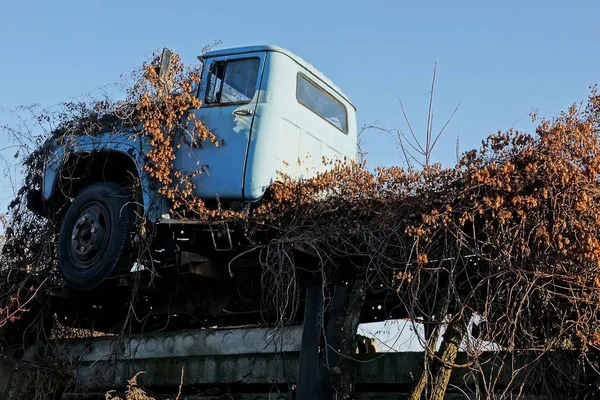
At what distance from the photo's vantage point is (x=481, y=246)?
211 inches

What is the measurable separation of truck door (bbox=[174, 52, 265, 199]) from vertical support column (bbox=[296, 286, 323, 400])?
1.12 m

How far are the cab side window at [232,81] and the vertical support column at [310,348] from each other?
201 centimetres

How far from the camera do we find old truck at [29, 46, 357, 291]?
6.55 metres

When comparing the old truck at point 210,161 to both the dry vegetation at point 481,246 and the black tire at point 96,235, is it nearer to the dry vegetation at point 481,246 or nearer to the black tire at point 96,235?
the black tire at point 96,235

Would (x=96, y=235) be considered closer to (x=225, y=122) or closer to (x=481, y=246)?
(x=225, y=122)

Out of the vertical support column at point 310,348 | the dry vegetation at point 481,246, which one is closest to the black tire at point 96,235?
the dry vegetation at point 481,246

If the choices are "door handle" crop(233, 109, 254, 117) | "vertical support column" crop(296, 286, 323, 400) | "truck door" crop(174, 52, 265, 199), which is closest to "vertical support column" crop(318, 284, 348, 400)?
"vertical support column" crop(296, 286, 323, 400)

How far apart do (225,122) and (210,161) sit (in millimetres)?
385

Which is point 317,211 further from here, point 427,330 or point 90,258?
point 90,258

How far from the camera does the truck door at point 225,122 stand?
6555 mm

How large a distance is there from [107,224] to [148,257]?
0.50 m

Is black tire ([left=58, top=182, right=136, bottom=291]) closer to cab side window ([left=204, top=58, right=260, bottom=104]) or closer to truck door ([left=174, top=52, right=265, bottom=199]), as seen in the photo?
truck door ([left=174, top=52, right=265, bottom=199])

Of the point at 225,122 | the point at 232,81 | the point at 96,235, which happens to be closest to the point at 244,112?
the point at 225,122

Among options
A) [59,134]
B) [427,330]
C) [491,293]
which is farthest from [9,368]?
[491,293]
